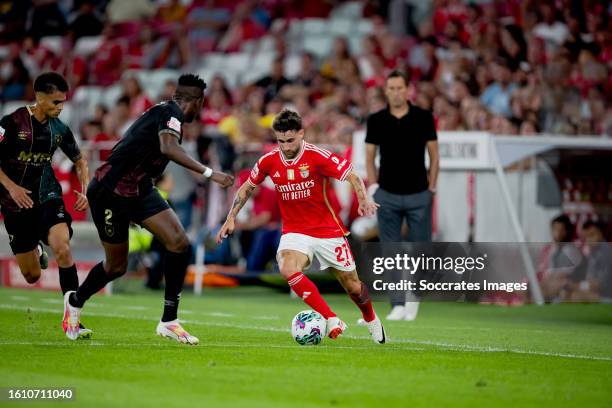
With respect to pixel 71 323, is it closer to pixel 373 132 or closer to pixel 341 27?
pixel 373 132

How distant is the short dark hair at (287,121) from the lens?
1093cm

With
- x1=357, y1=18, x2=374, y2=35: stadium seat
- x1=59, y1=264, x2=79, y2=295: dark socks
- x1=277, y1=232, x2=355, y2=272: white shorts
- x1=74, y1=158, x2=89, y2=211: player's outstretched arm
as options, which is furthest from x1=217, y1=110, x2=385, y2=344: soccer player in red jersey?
x1=357, y1=18, x2=374, y2=35: stadium seat

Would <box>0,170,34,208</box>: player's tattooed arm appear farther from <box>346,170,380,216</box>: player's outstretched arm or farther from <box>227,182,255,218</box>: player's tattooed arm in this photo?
<box>346,170,380,216</box>: player's outstretched arm

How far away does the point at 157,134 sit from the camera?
1088 cm

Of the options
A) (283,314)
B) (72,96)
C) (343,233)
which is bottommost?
(283,314)

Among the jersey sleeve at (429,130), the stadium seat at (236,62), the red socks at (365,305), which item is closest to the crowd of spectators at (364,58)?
the stadium seat at (236,62)

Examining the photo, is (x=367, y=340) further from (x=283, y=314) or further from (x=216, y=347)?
(x=283, y=314)

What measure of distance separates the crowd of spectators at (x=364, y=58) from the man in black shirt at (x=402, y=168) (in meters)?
2.35

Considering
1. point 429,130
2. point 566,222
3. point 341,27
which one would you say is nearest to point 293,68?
point 341,27

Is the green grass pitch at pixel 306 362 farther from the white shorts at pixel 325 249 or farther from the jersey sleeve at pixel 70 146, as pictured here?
the jersey sleeve at pixel 70 146

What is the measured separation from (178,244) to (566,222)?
7085 millimetres

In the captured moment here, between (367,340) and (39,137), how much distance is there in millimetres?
3431

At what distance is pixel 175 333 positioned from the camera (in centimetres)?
1085

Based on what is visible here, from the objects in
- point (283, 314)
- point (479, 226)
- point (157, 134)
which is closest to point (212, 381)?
point (157, 134)
